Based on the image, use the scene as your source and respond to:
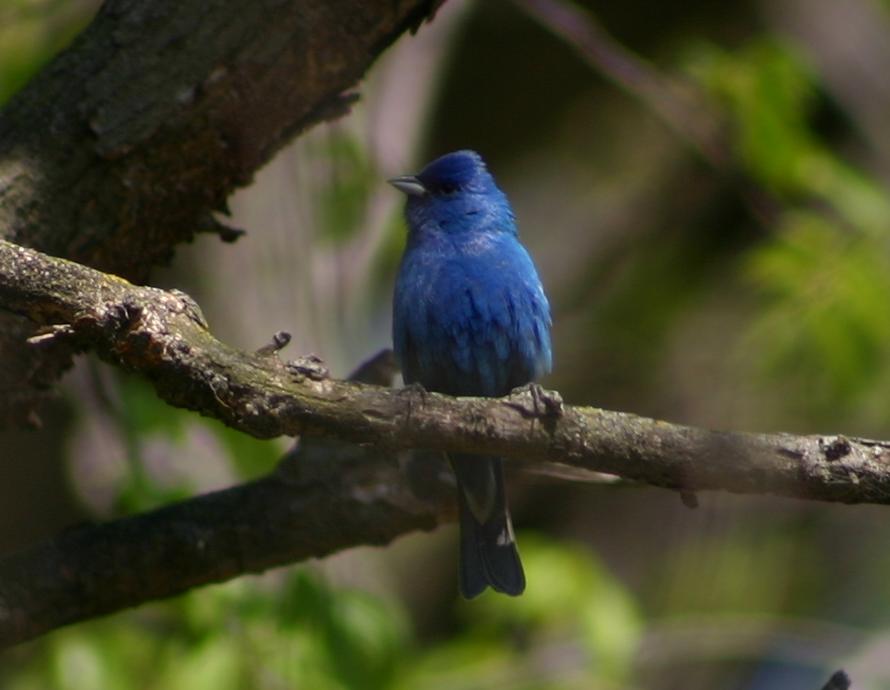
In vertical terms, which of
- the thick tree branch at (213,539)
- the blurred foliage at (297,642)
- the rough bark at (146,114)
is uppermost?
the rough bark at (146,114)

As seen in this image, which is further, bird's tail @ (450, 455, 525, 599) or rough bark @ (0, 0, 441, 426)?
bird's tail @ (450, 455, 525, 599)

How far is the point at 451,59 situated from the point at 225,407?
6639mm

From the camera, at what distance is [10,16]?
612 centimetres

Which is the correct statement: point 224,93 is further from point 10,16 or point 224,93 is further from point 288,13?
point 10,16

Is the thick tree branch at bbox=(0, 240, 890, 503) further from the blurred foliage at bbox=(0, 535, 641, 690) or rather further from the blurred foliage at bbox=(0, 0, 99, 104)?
the blurred foliage at bbox=(0, 0, 99, 104)

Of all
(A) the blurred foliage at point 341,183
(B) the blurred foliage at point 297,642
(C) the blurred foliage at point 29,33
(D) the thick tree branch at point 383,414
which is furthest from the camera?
(A) the blurred foliage at point 341,183

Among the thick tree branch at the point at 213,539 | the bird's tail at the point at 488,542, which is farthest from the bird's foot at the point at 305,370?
the bird's tail at the point at 488,542

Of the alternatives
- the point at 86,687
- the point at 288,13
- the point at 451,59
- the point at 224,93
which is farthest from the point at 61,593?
the point at 451,59

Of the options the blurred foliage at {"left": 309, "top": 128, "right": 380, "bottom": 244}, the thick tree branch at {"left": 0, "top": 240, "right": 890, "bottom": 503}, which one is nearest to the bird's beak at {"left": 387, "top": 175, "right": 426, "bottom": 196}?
the blurred foliage at {"left": 309, "top": 128, "right": 380, "bottom": 244}

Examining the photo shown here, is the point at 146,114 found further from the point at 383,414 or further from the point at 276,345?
the point at 383,414

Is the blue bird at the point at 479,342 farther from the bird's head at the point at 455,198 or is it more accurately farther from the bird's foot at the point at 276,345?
the bird's foot at the point at 276,345

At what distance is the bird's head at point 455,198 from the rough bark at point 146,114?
5.33ft

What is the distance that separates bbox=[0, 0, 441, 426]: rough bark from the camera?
400 centimetres

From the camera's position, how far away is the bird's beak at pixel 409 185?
6004 mm
